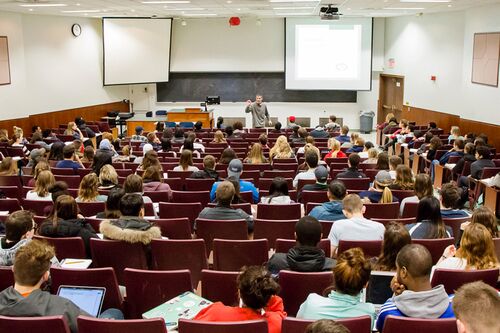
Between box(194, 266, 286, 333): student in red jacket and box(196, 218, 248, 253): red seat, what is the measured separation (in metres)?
2.21

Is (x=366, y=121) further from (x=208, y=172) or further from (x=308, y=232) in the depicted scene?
(x=308, y=232)

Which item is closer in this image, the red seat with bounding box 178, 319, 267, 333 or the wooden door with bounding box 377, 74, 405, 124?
the red seat with bounding box 178, 319, 267, 333

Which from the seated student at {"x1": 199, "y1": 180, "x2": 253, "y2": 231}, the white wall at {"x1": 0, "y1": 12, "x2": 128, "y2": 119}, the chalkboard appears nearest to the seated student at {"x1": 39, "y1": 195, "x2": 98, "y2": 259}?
the seated student at {"x1": 199, "y1": 180, "x2": 253, "y2": 231}

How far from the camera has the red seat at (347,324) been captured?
9.35ft

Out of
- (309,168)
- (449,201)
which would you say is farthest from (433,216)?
(309,168)

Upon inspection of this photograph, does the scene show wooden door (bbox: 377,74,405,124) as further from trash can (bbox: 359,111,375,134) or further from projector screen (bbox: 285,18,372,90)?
projector screen (bbox: 285,18,372,90)

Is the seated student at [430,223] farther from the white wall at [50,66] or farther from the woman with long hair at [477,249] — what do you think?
the white wall at [50,66]

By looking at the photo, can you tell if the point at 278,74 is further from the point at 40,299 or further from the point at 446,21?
the point at 40,299

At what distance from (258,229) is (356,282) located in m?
2.42

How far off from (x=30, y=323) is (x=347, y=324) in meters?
1.74

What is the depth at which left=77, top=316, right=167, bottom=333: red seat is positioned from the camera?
2.90 m

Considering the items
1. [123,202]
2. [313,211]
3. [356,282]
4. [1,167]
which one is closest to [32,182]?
[1,167]

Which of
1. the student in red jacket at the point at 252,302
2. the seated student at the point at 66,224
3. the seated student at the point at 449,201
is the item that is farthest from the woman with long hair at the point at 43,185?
the seated student at the point at 449,201

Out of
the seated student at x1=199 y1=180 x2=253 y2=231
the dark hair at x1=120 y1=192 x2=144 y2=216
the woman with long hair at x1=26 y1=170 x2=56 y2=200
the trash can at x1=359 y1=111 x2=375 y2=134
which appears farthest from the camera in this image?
the trash can at x1=359 y1=111 x2=375 y2=134
